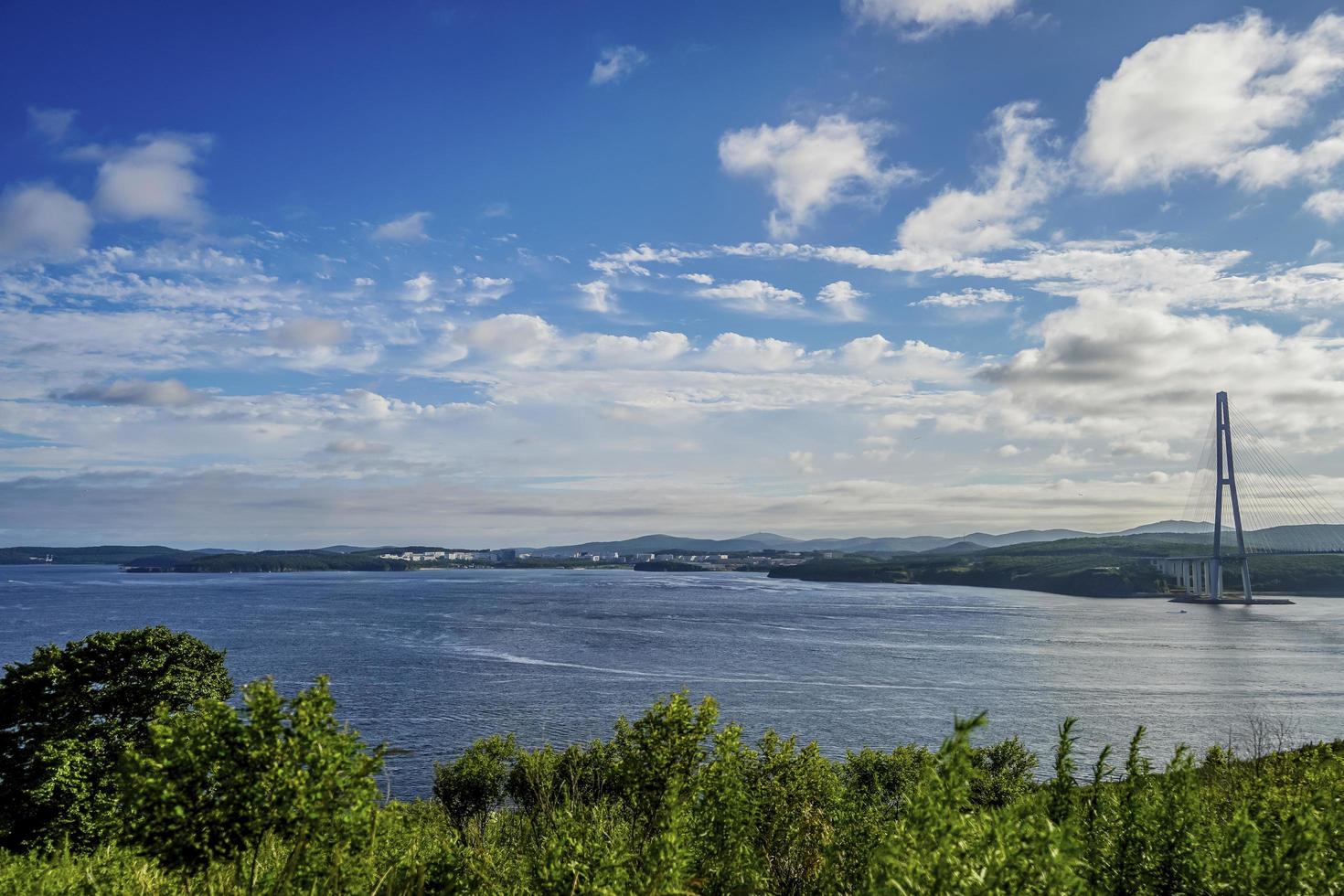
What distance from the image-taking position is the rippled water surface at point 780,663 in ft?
216

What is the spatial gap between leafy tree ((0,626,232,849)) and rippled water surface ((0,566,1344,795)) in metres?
17.4

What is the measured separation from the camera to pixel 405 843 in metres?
19.3

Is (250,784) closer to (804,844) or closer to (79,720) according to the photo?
(804,844)

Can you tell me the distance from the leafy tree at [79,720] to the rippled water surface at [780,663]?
17.4 m

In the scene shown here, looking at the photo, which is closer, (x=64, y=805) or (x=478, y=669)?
(x=64, y=805)

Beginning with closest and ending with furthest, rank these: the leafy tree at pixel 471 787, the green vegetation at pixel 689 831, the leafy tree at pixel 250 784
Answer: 1. the green vegetation at pixel 689 831
2. the leafy tree at pixel 250 784
3. the leafy tree at pixel 471 787

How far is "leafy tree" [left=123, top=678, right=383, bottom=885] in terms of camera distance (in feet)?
36.6

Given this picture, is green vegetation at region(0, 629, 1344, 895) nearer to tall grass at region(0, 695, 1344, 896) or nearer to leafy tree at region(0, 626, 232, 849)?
tall grass at region(0, 695, 1344, 896)

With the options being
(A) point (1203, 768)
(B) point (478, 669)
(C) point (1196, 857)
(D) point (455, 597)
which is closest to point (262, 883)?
(C) point (1196, 857)

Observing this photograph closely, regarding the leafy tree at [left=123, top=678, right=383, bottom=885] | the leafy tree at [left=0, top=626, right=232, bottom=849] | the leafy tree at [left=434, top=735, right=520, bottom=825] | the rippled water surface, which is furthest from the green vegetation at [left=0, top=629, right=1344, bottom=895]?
the rippled water surface

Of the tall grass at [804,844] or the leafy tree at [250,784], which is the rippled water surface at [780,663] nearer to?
the tall grass at [804,844]

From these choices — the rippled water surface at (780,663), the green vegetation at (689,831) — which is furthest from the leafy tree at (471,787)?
the green vegetation at (689,831)

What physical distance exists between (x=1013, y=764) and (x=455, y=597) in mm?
158729

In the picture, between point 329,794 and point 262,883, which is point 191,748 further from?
point 262,883
